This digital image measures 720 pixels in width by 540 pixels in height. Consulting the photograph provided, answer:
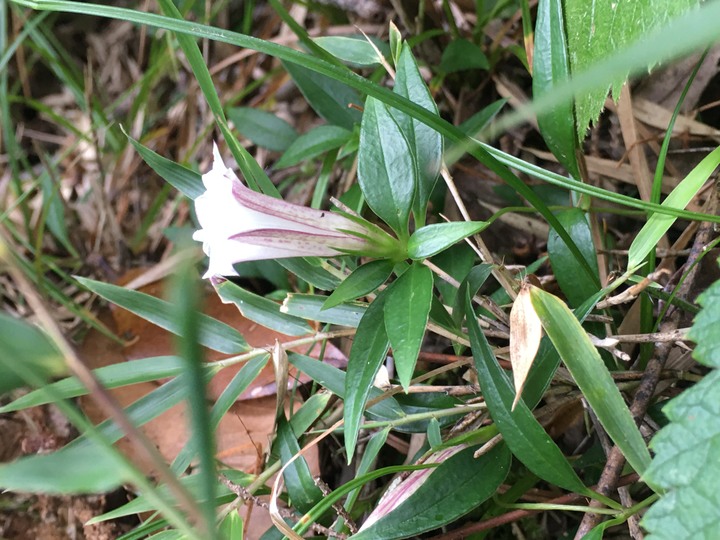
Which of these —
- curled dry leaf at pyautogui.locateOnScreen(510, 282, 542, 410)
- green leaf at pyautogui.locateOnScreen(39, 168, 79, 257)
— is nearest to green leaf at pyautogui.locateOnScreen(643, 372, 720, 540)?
curled dry leaf at pyautogui.locateOnScreen(510, 282, 542, 410)

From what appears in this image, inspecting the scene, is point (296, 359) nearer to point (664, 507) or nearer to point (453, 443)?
point (453, 443)

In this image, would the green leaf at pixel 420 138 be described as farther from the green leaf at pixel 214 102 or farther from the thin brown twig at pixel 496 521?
the thin brown twig at pixel 496 521

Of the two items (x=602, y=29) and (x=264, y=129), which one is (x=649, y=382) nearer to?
(x=602, y=29)

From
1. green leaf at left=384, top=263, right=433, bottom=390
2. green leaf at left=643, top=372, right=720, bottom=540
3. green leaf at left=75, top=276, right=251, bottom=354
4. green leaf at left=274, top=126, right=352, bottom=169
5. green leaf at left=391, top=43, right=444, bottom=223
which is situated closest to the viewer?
green leaf at left=643, top=372, right=720, bottom=540

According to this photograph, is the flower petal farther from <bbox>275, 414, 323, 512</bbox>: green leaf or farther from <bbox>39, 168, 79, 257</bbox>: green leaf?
<bbox>39, 168, 79, 257</bbox>: green leaf

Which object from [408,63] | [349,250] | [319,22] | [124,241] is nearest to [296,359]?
[349,250]

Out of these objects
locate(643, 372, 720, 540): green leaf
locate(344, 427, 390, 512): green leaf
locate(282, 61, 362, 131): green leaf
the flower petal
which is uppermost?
locate(282, 61, 362, 131): green leaf
